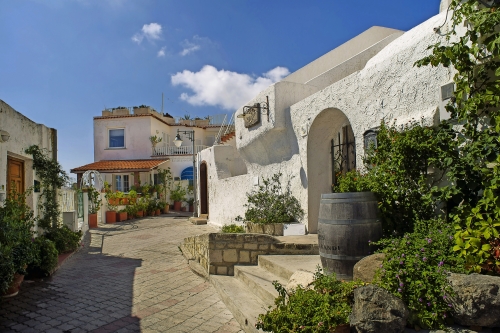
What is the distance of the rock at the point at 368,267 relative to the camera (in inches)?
144

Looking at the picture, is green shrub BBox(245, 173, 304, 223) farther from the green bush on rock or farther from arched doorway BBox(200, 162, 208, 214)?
arched doorway BBox(200, 162, 208, 214)

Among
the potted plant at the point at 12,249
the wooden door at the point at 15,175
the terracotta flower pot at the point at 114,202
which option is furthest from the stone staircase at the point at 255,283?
the terracotta flower pot at the point at 114,202

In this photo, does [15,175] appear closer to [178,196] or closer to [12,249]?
[12,249]

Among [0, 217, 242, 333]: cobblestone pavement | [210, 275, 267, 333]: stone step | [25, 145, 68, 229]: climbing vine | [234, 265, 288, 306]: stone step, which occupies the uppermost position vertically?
[25, 145, 68, 229]: climbing vine

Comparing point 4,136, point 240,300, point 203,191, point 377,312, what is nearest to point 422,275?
point 377,312

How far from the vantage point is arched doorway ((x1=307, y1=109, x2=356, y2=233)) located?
779 cm

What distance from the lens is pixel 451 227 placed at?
3.96 metres

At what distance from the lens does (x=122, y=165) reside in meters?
24.4

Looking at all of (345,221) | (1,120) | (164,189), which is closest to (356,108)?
(345,221)

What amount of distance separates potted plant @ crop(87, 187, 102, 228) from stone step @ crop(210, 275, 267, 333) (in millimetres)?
11089

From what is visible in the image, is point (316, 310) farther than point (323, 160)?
No

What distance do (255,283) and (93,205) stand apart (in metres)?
13.0

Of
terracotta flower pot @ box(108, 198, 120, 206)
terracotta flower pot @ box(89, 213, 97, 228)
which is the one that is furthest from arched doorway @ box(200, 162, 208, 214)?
terracotta flower pot @ box(89, 213, 97, 228)

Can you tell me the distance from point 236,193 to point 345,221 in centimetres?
796
